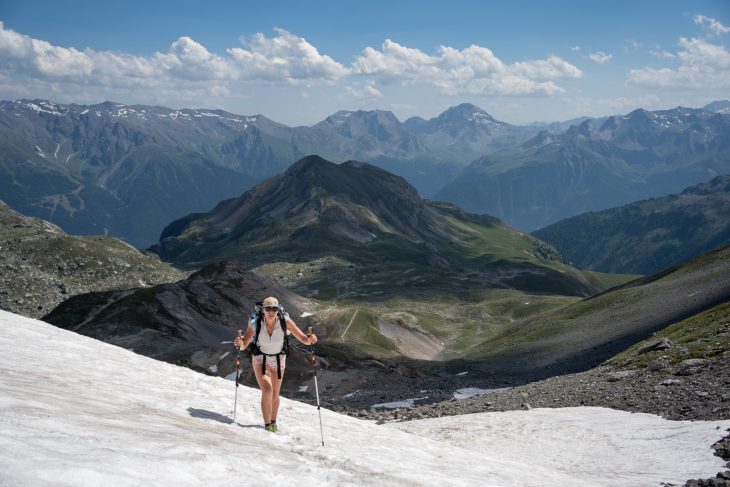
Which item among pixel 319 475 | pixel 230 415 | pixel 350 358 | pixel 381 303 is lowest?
pixel 381 303

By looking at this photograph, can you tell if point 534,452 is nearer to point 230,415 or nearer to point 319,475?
point 230,415

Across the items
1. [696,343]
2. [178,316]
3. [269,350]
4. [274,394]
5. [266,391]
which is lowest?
[178,316]

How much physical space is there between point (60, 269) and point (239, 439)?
151 metres

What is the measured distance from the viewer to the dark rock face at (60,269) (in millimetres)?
139625

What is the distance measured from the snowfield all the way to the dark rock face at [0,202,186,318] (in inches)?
4906

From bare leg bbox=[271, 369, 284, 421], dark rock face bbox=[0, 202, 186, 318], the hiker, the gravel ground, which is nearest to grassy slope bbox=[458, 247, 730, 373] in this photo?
the gravel ground

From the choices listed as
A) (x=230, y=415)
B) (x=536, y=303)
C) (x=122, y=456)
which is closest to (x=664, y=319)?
(x=230, y=415)

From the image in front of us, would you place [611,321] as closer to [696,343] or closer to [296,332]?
[696,343]

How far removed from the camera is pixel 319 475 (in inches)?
532

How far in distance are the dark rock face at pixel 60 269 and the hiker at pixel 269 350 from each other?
13180 centimetres

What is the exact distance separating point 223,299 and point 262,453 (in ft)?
292

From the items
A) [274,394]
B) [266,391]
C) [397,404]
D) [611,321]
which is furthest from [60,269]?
[266,391]

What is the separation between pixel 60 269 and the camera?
150m

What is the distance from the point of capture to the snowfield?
11.7m
